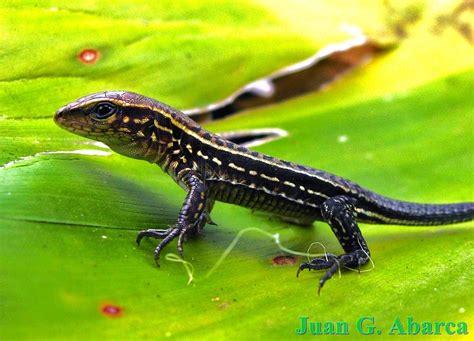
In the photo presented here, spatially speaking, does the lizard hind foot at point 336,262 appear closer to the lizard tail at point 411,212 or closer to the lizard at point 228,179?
the lizard at point 228,179

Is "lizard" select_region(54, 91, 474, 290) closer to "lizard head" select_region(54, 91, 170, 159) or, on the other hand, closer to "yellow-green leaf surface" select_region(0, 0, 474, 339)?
"lizard head" select_region(54, 91, 170, 159)

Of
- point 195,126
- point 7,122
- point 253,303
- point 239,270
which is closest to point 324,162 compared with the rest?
point 195,126

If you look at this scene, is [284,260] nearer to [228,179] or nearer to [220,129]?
[228,179]

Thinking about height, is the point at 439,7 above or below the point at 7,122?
above

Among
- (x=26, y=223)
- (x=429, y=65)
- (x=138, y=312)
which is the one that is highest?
(x=429, y=65)

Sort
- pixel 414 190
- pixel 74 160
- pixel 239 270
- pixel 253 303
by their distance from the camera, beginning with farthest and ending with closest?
pixel 414 190 → pixel 74 160 → pixel 239 270 → pixel 253 303

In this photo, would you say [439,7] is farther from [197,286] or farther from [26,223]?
[26,223]

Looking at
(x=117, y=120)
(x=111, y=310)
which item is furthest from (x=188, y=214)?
(x=111, y=310)
